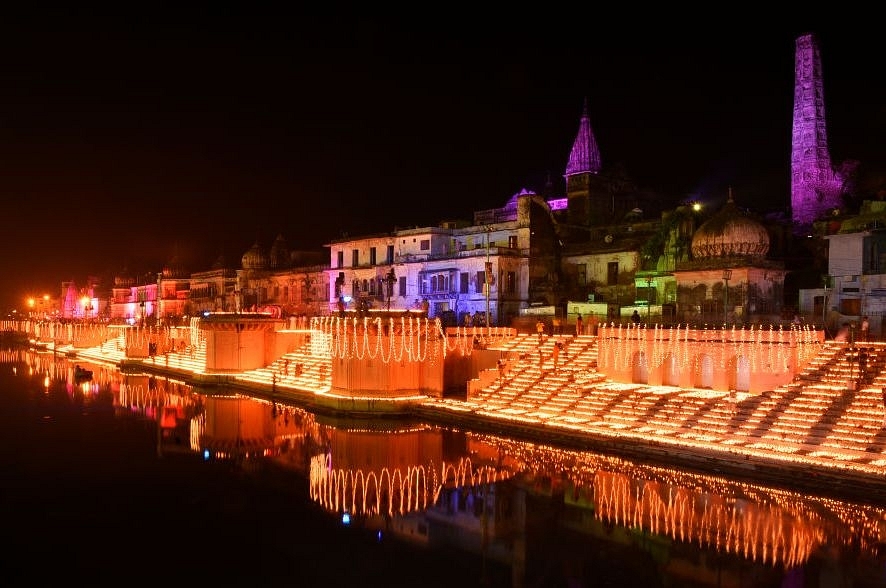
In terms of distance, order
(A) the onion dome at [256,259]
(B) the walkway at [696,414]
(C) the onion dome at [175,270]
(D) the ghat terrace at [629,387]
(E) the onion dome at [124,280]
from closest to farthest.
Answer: (B) the walkway at [696,414] → (D) the ghat terrace at [629,387] → (A) the onion dome at [256,259] → (C) the onion dome at [175,270] → (E) the onion dome at [124,280]

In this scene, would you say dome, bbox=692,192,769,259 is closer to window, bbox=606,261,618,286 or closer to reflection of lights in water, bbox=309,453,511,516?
window, bbox=606,261,618,286

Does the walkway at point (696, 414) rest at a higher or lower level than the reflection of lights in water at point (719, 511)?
higher

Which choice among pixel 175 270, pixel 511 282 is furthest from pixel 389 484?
pixel 175 270

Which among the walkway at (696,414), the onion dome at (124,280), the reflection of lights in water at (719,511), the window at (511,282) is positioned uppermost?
the onion dome at (124,280)

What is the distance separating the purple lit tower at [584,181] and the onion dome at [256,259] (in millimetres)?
28027

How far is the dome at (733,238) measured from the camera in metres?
30.6

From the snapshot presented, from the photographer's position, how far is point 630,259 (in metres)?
42.1

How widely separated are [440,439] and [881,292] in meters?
17.4

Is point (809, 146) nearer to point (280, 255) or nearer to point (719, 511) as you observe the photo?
point (719, 511)

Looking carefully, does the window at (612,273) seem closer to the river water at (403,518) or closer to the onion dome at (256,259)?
the river water at (403,518)

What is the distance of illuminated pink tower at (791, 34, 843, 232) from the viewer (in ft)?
152

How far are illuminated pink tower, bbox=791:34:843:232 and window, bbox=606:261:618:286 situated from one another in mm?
12087

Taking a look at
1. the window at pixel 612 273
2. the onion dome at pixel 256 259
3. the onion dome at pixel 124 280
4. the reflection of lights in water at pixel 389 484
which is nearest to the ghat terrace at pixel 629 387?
the reflection of lights in water at pixel 389 484

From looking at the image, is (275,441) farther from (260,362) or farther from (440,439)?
(260,362)
